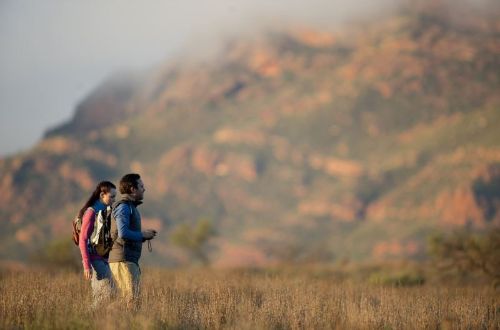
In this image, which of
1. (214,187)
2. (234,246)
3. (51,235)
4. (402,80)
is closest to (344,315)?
(234,246)

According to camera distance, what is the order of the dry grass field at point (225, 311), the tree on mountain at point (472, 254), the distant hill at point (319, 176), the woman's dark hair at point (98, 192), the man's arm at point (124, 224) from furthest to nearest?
1. the distant hill at point (319, 176)
2. the tree on mountain at point (472, 254)
3. the woman's dark hair at point (98, 192)
4. the man's arm at point (124, 224)
5. the dry grass field at point (225, 311)

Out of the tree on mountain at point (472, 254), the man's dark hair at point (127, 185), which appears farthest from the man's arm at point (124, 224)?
the tree on mountain at point (472, 254)

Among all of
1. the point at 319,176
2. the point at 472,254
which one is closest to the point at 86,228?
the point at 472,254

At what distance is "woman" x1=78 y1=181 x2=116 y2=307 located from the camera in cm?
997

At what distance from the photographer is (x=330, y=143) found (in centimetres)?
18188

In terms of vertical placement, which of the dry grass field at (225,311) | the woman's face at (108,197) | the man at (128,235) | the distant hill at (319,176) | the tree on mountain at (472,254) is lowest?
the dry grass field at (225,311)

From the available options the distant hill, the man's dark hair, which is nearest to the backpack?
the man's dark hair

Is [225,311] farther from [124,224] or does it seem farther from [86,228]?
[86,228]

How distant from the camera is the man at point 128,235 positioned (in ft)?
32.3

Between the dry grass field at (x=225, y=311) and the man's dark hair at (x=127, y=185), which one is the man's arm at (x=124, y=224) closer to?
the man's dark hair at (x=127, y=185)

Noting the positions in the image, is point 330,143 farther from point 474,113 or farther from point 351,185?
point 474,113

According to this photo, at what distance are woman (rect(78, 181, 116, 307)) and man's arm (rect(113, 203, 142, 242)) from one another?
326mm

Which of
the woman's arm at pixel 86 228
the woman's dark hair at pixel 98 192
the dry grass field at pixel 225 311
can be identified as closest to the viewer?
the dry grass field at pixel 225 311

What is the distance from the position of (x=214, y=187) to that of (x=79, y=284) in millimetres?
165950
